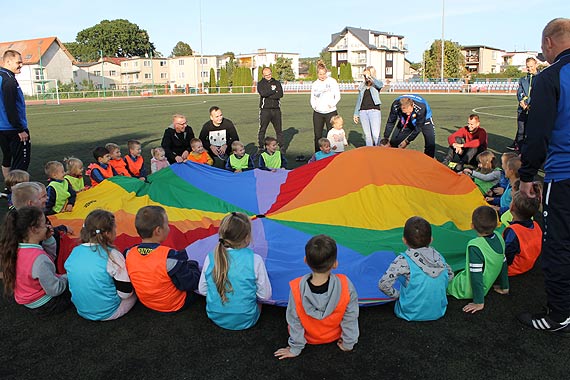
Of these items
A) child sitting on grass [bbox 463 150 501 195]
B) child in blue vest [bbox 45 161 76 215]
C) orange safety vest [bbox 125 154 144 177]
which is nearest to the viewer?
child in blue vest [bbox 45 161 76 215]

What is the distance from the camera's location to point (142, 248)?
9.93 ft

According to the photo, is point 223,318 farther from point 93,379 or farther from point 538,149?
point 538,149

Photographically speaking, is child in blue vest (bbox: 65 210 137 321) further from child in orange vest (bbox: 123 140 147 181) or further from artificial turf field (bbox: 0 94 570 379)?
child in orange vest (bbox: 123 140 147 181)

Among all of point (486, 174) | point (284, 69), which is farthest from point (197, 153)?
point (284, 69)

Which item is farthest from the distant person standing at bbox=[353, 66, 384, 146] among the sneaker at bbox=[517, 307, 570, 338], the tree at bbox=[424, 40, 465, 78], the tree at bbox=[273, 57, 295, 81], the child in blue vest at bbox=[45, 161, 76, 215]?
the tree at bbox=[273, 57, 295, 81]

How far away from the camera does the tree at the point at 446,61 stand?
5216 cm

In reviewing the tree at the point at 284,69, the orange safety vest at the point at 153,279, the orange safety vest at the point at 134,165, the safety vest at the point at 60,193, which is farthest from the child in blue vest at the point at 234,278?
the tree at the point at 284,69

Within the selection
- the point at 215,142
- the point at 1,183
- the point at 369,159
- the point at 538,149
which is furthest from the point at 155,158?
the point at 538,149

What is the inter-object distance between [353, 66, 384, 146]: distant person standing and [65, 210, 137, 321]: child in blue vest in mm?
5649

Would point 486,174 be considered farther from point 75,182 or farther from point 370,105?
point 75,182

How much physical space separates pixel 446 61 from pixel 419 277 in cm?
5469

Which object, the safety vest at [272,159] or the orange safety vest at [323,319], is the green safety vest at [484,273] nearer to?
the orange safety vest at [323,319]

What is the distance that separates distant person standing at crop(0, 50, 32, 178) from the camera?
5.88 meters

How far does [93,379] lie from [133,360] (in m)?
0.23
